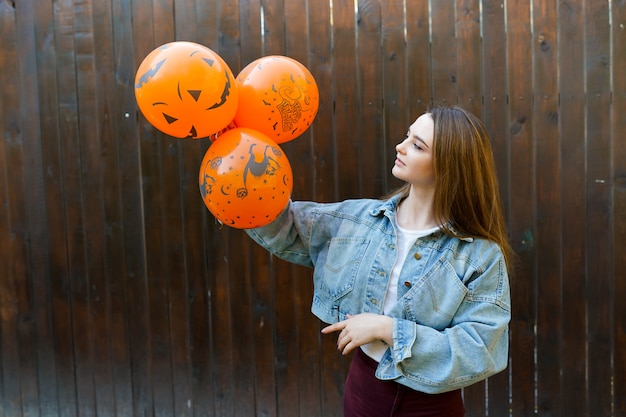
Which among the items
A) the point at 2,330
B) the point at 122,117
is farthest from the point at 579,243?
the point at 2,330

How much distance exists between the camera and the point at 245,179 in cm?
136

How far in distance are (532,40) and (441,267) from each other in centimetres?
153

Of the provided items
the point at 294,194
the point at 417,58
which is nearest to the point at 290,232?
the point at 294,194

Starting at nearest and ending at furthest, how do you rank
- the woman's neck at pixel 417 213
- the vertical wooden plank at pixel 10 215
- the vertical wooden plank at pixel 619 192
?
1. the woman's neck at pixel 417 213
2. the vertical wooden plank at pixel 619 192
3. the vertical wooden plank at pixel 10 215

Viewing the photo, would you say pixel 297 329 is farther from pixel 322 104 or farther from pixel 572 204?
pixel 572 204

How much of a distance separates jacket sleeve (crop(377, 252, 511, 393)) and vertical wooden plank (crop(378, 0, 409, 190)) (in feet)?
3.87

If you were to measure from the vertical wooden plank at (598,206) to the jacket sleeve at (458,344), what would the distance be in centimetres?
135

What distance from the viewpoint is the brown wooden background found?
2436 millimetres

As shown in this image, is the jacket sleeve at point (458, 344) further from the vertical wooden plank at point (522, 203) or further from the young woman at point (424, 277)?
the vertical wooden plank at point (522, 203)

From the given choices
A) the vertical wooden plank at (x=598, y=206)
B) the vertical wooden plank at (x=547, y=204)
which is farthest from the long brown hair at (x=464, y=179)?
the vertical wooden plank at (x=598, y=206)

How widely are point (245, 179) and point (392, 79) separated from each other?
52.6 inches

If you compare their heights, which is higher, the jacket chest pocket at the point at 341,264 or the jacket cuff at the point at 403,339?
the jacket chest pocket at the point at 341,264

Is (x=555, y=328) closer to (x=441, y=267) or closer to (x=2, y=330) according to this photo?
(x=441, y=267)

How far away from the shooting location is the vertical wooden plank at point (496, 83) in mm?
2422
